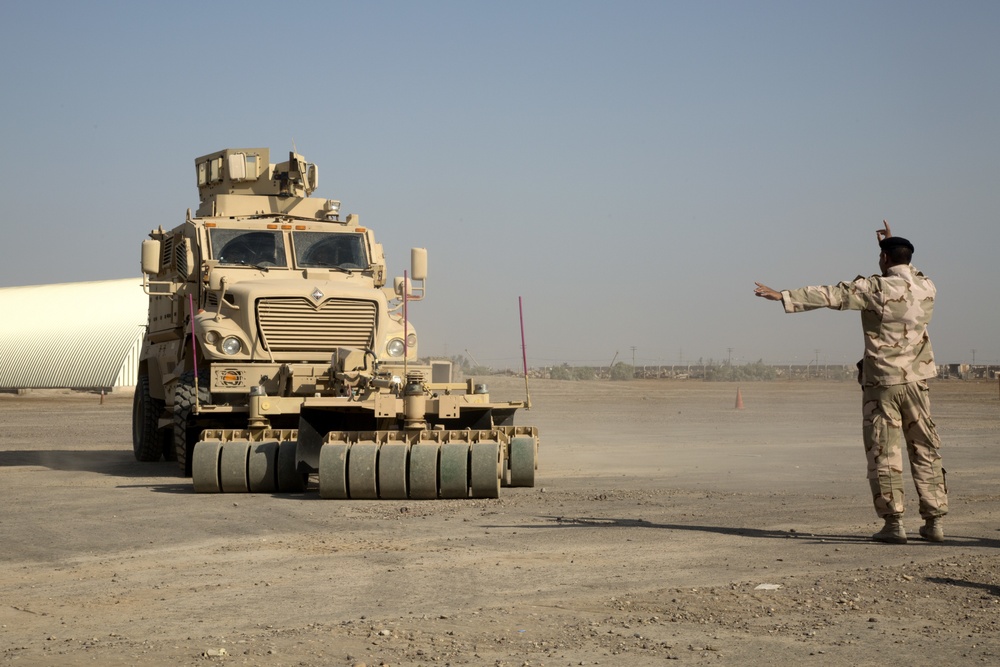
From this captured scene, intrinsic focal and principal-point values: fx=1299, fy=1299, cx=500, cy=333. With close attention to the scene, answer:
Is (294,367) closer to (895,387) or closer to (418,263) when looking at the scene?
(418,263)

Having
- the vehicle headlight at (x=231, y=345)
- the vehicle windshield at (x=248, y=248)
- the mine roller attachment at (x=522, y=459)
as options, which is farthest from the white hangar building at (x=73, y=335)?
the mine roller attachment at (x=522, y=459)

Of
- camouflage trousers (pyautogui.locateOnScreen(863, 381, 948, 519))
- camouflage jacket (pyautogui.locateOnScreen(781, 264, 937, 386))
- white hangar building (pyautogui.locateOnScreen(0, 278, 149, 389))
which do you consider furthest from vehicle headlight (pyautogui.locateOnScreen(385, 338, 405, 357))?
white hangar building (pyautogui.locateOnScreen(0, 278, 149, 389))

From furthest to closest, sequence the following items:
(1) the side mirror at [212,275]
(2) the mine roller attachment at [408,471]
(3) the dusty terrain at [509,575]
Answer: (1) the side mirror at [212,275]
(2) the mine roller attachment at [408,471]
(3) the dusty terrain at [509,575]

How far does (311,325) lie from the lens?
53.1 feet

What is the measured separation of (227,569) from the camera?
29.7ft

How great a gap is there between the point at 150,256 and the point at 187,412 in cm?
275

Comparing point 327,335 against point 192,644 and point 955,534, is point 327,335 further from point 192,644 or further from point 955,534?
point 192,644

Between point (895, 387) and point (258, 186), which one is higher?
point (258, 186)

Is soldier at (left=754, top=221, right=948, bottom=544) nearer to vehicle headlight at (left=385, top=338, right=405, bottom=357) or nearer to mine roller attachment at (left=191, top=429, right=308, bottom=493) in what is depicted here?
mine roller attachment at (left=191, top=429, right=308, bottom=493)

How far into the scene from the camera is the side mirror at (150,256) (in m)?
17.6

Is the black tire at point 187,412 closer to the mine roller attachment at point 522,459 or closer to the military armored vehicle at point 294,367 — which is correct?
the military armored vehicle at point 294,367

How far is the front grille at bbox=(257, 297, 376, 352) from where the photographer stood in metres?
16.1

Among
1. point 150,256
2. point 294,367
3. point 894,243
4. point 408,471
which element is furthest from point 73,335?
point 894,243

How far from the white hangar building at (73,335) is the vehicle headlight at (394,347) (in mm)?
50656
